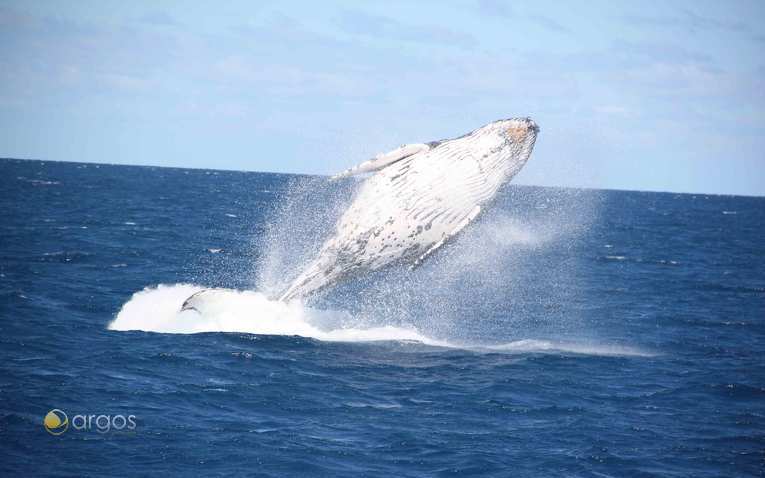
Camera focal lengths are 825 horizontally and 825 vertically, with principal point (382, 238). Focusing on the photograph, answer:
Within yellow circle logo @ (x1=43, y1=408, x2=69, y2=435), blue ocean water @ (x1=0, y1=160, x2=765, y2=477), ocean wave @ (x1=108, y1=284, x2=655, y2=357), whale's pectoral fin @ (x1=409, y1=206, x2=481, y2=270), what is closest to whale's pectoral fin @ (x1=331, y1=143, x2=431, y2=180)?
whale's pectoral fin @ (x1=409, y1=206, x2=481, y2=270)

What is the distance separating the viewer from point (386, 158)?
16234 mm

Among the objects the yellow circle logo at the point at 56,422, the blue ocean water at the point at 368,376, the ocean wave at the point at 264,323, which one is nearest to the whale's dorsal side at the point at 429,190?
the blue ocean water at the point at 368,376

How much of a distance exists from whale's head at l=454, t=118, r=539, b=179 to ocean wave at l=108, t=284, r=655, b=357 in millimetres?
5001

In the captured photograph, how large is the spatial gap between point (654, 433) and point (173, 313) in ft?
36.8

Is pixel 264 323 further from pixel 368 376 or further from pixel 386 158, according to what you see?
pixel 386 158

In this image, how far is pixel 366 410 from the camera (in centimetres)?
1402

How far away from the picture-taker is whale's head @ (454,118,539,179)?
644 inches

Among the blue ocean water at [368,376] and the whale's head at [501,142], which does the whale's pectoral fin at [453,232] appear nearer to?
the whale's head at [501,142]

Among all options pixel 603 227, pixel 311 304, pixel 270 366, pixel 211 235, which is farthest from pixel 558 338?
pixel 603 227

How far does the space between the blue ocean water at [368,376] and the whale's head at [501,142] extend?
3623 millimetres

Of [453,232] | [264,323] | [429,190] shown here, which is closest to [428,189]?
[429,190]

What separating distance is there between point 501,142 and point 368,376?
5.32 m

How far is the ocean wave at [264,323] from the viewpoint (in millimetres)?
18875

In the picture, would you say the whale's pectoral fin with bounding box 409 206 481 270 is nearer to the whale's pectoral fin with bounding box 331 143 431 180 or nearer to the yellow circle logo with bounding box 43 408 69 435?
the whale's pectoral fin with bounding box 331 143 431 180
